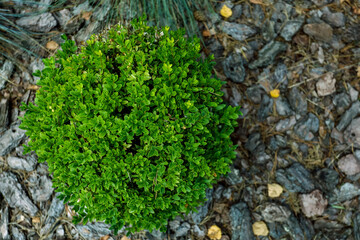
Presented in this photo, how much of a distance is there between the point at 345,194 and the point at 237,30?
1.76m

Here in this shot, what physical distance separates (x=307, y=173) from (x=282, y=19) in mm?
1445

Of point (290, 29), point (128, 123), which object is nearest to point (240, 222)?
point (128, 123)

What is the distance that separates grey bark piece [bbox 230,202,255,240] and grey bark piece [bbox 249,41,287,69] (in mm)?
1290

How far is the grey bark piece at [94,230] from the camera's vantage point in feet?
8.90

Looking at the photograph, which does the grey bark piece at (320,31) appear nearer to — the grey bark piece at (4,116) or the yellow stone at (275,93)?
the yellow stone at (275,93)

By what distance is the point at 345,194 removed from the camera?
114 inches

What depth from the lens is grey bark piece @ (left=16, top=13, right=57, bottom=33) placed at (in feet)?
9.89

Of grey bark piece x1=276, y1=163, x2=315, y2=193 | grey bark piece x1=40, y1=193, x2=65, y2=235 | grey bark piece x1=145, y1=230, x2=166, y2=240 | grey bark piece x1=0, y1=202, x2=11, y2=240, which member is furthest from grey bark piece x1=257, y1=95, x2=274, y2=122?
grey bark piece x1=0, y1=202, x2=11, y2=240

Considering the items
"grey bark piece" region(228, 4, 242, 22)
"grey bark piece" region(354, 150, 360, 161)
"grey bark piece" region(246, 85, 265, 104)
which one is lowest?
"grey bark piece" region(354, 150, 360, 161)

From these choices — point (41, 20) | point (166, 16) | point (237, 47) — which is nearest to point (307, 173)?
point (237, 47)

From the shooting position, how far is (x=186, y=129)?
199 centimetres

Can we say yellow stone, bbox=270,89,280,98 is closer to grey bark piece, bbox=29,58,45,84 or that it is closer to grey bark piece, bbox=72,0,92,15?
grey bark piece, bbox=72,0,92,15

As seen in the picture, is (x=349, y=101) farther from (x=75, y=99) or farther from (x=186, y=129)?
(x=75, y=99)

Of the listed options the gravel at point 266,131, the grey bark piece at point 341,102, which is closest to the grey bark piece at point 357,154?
the gravel at point 266,131
